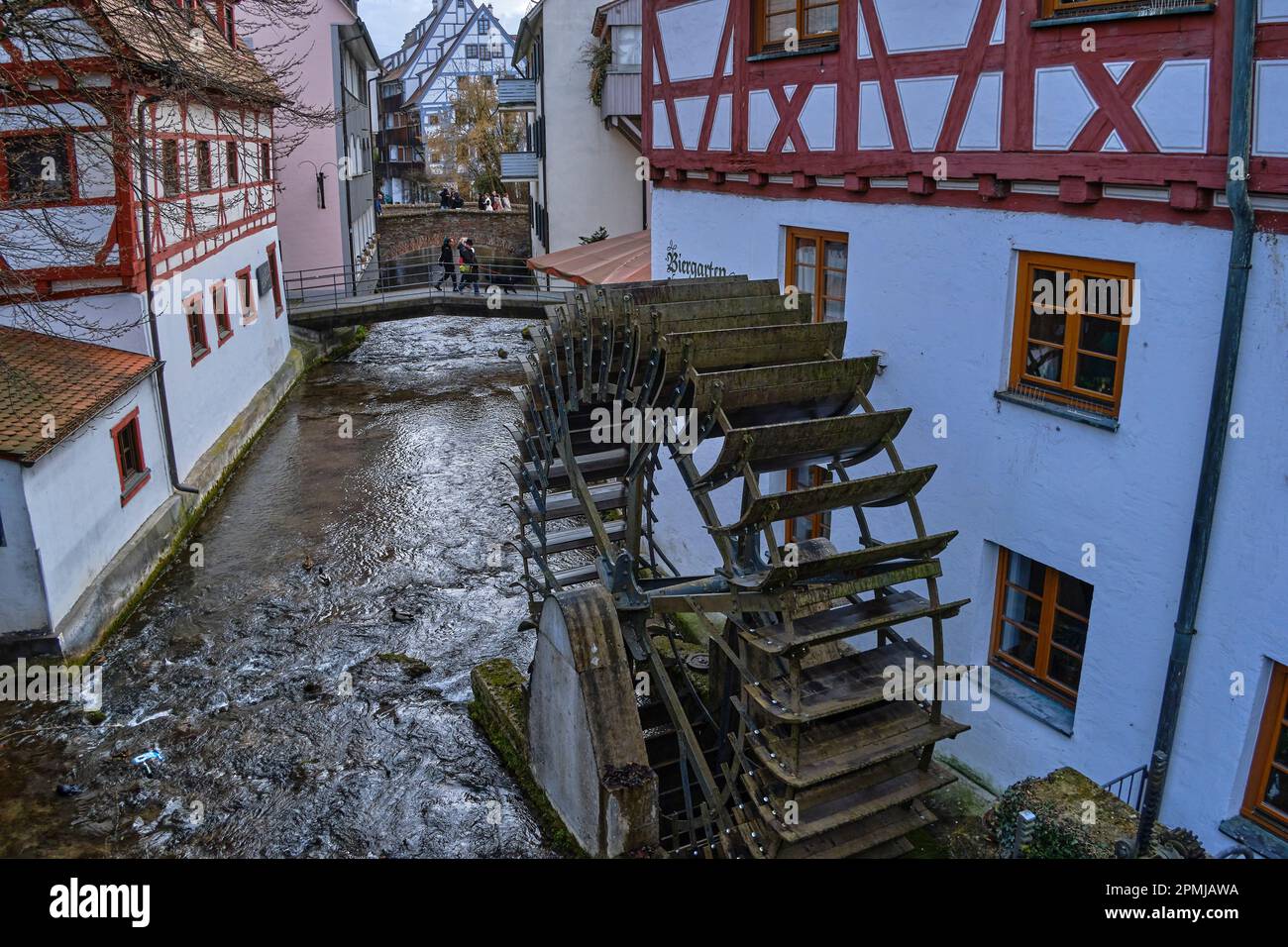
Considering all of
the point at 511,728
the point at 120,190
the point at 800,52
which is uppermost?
the point at 800,52

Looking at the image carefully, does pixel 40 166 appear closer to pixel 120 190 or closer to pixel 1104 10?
pixel 120 190

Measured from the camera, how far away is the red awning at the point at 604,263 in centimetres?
1404

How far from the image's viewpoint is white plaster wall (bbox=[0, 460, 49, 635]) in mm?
9922

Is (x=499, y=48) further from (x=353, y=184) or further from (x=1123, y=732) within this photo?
(x=1123, y=732)

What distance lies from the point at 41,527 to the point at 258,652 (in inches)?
94.7

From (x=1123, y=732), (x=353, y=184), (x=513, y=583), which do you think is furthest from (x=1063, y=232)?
(x=353, y=184)

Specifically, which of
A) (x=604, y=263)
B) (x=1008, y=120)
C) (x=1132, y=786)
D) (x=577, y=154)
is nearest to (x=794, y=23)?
(x=1008, y=120)

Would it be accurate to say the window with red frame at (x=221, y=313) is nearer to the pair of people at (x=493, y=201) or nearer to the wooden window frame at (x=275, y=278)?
the wooden window frame at (x=275, y=278)

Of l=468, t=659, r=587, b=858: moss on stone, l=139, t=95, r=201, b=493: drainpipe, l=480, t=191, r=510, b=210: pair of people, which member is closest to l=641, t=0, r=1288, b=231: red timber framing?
l=468, t=659, r=587, b=858: moss on stone

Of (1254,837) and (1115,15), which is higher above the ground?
(1115,15)

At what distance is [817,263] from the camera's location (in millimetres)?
8906

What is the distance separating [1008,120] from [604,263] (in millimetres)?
9179

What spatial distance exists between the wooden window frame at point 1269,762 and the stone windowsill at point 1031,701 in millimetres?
1172

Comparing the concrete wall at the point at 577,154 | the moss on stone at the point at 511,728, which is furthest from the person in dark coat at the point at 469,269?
the moss on stone at the point at 511,728
